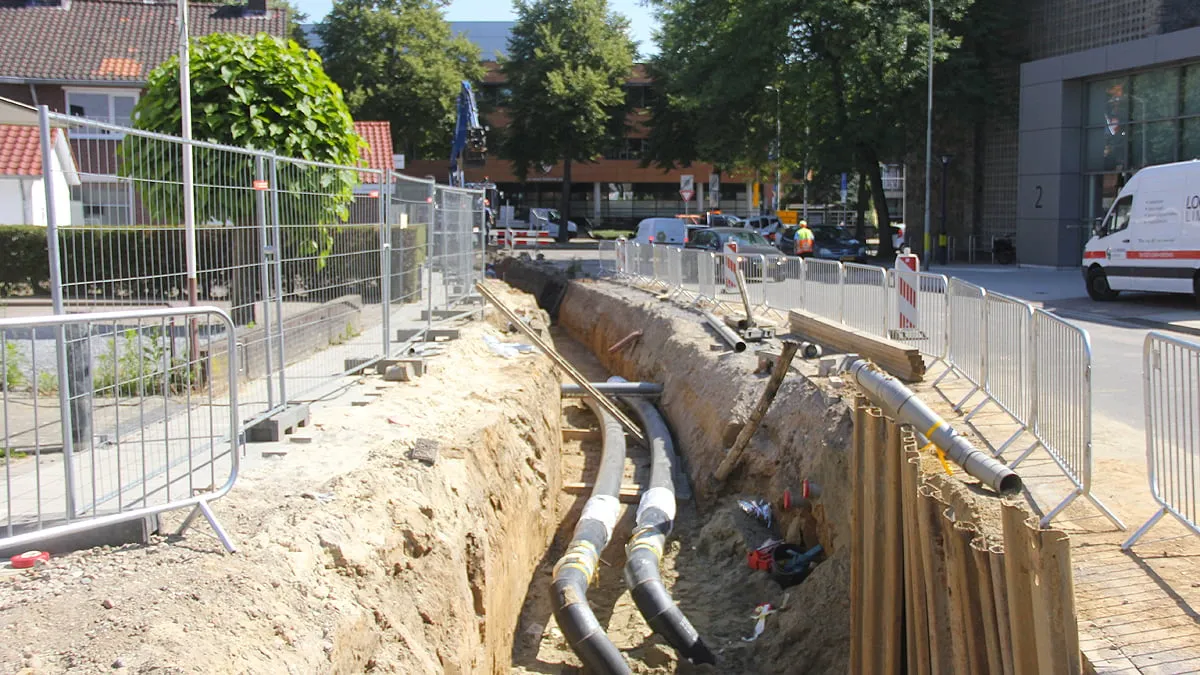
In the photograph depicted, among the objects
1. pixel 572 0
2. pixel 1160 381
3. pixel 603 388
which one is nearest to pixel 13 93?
pixel 603 388

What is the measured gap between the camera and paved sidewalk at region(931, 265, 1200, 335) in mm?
17312

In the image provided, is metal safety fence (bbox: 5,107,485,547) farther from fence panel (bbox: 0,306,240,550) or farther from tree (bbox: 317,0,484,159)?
tree (bbox: 317,0,484,159)

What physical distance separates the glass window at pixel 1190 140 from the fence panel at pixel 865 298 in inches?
695

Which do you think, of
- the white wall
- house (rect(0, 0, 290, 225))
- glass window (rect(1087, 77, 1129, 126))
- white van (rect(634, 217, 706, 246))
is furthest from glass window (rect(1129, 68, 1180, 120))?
the white wall

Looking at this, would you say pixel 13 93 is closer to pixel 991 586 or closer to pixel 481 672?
pixel 481 672

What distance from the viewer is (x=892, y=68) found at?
34.2 metres

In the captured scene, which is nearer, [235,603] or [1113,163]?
[235,603]

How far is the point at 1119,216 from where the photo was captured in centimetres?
1977

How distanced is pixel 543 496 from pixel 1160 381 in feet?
20.9

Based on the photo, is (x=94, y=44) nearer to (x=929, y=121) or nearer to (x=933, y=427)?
(x=929, y=121)

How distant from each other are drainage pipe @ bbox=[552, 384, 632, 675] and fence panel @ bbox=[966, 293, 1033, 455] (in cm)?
307

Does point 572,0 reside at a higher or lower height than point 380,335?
higher

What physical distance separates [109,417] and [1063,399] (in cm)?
565

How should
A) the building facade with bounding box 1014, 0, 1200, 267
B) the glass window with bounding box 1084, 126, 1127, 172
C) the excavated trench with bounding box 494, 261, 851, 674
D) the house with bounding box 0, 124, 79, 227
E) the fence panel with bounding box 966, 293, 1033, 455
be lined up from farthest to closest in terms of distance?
1. the glass window with bounding box 1084, 126, 1127, 172
2. the building facade with bounding box 1014, 0, 1200, 267
3. the excavated trench with bounding box 494, 261, 851, 674
4. the fence panel with bounding box 966, 293, 1033, 455
5. the house with bounding box 0, 124, 79, 227
